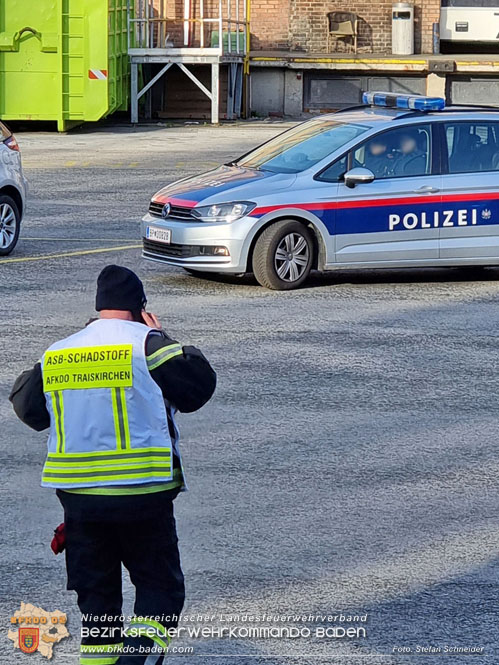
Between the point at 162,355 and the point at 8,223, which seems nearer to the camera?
the point at 162,355

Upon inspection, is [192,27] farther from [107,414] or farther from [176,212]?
[107,414]

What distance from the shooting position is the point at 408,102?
12.9 meters

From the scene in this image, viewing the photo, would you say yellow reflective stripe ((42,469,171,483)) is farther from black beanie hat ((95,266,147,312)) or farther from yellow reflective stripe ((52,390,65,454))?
black beanie hat ((95,266,147,312))

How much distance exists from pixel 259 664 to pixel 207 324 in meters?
5.84

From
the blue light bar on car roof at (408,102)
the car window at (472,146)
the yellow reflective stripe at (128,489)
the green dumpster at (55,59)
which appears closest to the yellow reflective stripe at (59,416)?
the yellow reflective stripe at (128,489)

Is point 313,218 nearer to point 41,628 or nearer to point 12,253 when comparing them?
point 12,253

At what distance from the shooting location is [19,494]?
261 inches

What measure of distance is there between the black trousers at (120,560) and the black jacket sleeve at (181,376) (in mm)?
310

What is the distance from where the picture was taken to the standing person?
13.7 ft

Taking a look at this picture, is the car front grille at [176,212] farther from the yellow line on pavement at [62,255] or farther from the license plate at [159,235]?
the yellow line on pavement at [62,255]

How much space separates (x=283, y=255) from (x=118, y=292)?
7.76 metres

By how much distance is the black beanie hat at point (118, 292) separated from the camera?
14.2 feet

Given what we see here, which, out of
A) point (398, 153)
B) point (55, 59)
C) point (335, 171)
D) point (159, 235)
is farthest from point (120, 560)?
point (55, 59)

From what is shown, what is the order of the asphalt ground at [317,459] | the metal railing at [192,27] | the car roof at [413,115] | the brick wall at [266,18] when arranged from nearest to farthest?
the asphalt ground at [317,459], the car roof at [413,115], the metal railing at [192,27], the brick wall at [266,18]
